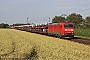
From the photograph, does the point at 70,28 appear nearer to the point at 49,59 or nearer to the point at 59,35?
the point at 59,35

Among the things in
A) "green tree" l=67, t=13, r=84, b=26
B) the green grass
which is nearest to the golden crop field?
the green grass

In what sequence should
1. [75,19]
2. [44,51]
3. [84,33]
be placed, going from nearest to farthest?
[44,51]
[84,33]
[75,19]

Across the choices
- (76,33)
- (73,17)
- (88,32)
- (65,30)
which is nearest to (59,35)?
(65,30)

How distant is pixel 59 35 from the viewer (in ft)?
147

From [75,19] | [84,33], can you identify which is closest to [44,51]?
[84,33]

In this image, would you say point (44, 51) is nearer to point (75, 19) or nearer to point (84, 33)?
point (84, 33)

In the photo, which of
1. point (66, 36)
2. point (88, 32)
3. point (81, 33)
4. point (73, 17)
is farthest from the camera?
point (73, 17)

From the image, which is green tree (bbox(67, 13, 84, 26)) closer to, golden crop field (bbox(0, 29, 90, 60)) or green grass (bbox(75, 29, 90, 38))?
green grass (bbox(75, 29, 90, 38))

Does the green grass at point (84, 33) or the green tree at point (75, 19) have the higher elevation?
the green tree at point (75, 19)

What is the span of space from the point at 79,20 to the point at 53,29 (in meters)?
76.7

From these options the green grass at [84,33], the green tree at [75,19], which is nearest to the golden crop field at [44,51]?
the green grass at [84,33]

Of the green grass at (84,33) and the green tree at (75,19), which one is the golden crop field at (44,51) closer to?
the green grass at (84,33)

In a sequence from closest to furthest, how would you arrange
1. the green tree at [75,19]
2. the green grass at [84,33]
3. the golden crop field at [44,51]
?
1. the golden crop field at [44,51]
2. the green grass at [84,33]
3. the green tree at [75,19]

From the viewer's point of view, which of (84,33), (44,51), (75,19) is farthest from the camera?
(75,19)
